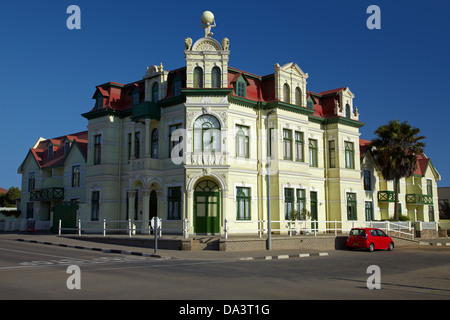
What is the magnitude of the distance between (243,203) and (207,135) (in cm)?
514

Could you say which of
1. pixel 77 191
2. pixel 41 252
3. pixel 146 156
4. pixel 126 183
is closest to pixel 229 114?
pixel 146 156

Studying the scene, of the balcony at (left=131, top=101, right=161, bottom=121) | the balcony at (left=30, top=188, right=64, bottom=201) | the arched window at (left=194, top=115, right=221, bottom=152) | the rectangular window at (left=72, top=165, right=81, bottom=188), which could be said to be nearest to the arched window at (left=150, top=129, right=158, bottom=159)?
the balcony at (left=131, top=101, right=161, bottom=121)

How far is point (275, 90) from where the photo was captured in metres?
30.0

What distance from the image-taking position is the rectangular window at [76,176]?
37781 mm

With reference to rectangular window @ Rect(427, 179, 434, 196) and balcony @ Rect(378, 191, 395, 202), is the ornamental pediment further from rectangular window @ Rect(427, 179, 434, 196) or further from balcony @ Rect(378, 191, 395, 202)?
rectangular window @ Rect(427, 179, 434, 196)

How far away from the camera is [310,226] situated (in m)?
31.1

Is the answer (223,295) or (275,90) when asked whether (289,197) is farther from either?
(223,295)

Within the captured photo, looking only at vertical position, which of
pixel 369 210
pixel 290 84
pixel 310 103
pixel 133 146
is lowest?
pixel 369 210

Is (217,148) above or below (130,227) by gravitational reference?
above

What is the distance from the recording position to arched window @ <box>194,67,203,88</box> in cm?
2755

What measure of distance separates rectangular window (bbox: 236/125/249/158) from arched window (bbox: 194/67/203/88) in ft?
12.3

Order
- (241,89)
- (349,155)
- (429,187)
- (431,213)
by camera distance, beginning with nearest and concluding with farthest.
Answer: (241,89)
(349,155)
(431,213)
(429,187)

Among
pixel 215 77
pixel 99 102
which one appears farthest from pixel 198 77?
pixel 99 102

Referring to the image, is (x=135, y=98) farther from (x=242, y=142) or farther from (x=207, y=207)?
(x=207, y=207)
